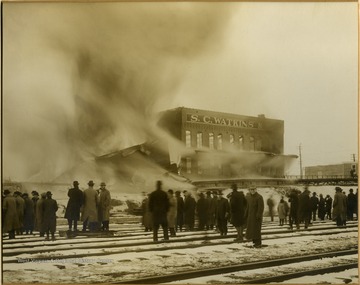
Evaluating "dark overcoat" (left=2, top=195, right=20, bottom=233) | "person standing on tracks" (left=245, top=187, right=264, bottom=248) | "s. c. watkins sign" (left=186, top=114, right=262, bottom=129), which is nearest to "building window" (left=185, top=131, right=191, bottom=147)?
"s. c. watkins sign" (left=186, top=114, right=262, bottom=129)

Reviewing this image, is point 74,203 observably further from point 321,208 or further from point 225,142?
point 321,208

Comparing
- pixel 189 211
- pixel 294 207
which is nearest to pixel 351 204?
pixel 294 207

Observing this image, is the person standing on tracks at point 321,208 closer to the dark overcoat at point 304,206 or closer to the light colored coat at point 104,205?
the dark overcoat at point 304,206

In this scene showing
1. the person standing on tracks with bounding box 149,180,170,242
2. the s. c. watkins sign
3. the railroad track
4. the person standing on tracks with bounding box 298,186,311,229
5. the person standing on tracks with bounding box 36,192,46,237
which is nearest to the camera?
the railroad track

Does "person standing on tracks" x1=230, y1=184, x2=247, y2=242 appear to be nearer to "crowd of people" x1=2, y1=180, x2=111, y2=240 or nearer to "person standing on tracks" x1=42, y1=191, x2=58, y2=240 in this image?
"crowd of people" x1=2, y1=180, x2=111, y2=240

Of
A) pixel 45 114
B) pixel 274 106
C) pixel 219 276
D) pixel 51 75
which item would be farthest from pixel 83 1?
pixel 219 276

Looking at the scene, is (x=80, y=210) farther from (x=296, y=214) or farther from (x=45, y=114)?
(x=296, y=214)

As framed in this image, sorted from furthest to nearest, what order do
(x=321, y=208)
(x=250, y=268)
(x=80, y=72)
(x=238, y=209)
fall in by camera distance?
(x=321, y=208)
(x=238, y=209)
(x=80, y=72)
(x=250, y=268)
